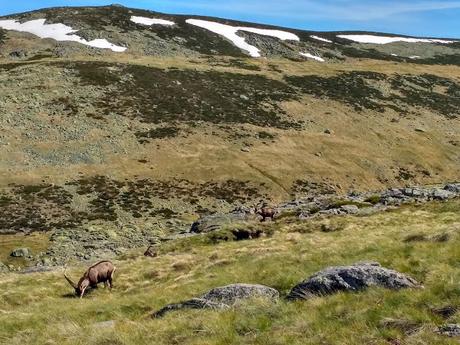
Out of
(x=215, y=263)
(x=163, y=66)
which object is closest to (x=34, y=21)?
(x=163, y=66)

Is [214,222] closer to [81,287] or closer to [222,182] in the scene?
[222,182]

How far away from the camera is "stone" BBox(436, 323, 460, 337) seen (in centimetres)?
900

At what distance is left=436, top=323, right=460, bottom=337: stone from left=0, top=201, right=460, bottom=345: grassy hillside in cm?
23

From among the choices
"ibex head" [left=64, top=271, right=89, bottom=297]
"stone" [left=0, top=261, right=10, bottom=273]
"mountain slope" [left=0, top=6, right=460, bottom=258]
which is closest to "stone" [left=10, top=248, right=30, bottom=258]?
"stone" [left=0, top=261, right=10, bottom=273]

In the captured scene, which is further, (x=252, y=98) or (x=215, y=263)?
(x=252, y=98)

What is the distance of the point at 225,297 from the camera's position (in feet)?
46.6

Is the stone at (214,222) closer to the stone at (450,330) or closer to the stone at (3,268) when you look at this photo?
the stone at (3,268)

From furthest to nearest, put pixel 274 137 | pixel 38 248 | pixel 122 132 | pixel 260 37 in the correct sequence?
pixel 260 37 → pixel 274 137 → pixel 122 132 → pixel 38 248

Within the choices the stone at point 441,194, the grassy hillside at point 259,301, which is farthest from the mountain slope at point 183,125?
the stone at point 441,194

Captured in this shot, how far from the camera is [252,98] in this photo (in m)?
83.6

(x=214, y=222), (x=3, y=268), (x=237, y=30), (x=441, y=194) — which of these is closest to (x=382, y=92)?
(x=237, y=30)

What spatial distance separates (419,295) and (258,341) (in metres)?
3.98

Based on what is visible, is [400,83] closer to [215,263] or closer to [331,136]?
[331,136]

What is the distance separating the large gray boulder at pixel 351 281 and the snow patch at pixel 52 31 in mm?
92275
